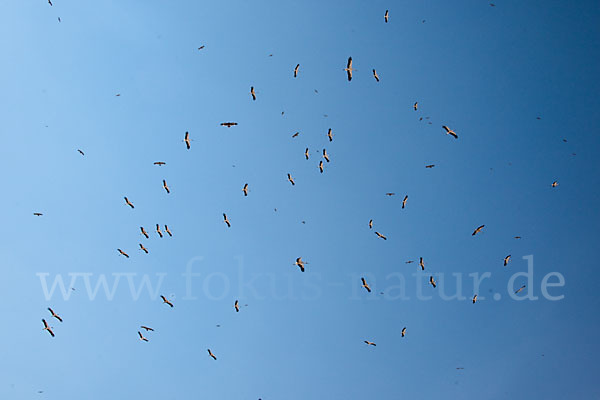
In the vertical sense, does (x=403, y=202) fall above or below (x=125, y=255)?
above

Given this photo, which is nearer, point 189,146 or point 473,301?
point 189,146

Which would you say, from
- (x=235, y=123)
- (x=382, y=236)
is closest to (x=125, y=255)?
(x=235, y=123)

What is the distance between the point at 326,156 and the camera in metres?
19.4

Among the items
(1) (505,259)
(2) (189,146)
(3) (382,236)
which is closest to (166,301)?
(2) (189,146)

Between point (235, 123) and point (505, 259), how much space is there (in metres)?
16.2

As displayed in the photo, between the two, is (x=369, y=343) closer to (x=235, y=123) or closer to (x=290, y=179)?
(x=290, y=179)

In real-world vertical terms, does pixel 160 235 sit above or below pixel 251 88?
below

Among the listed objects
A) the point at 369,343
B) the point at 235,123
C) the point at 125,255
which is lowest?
the point at 369,343

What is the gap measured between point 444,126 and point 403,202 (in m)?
4.17

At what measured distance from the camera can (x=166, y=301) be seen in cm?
2239

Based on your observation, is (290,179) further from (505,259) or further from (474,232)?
(505,259)

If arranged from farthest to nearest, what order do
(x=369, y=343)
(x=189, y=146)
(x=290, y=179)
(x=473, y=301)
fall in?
1. (x=473, y=301)
2. (x=369, y=343)
3. (x=290, y=179)
4. (x=189, y=146)

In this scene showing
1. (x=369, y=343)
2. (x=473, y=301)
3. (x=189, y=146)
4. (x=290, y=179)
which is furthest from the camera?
(x=473, y=301)

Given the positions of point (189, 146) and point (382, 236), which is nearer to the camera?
point (189, 146)
